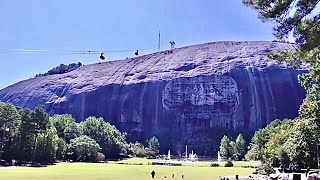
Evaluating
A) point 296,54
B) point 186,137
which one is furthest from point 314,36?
point 186,137

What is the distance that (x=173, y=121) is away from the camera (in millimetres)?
181625

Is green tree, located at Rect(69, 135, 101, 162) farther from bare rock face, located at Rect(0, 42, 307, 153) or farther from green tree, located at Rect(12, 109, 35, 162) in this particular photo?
bare rock face, located at Rect(0, 42, 307, 153)

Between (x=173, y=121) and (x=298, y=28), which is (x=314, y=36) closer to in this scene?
(x=298, y=28)

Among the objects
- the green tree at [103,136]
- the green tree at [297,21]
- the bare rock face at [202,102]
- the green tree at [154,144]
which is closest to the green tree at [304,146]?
the green tree at [297,21]

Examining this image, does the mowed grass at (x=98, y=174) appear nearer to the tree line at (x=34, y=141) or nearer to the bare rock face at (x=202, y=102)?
the tree line at (x=34, y=141)

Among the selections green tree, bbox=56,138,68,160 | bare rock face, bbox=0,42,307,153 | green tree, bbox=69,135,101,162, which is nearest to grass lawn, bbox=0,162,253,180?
green tree, bbox=56,138,68,160

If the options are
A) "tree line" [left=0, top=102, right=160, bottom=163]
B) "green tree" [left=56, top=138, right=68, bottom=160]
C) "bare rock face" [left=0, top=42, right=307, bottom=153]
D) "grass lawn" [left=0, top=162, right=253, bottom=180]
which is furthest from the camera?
"bare rock face" [left=0, top=42, right=307, bottom=153]

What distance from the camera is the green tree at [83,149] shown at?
4259 inches

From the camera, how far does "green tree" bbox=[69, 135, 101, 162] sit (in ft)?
355

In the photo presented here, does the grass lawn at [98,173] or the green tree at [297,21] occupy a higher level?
the green tree at [297,21]

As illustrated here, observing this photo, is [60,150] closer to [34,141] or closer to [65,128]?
[34,141]

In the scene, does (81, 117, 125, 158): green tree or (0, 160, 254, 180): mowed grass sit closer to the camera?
(0, 160, 254, 180): mowed grass

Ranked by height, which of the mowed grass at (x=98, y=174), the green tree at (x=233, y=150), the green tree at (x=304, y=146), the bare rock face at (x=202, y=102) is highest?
the bare rock face at (x=202, y=102)

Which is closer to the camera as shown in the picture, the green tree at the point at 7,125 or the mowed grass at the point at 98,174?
the mowed grass at the point at 98,174
